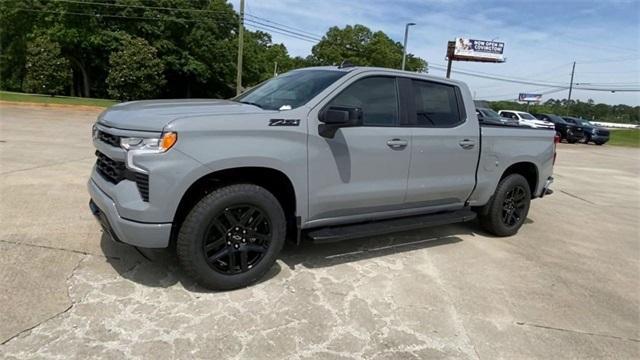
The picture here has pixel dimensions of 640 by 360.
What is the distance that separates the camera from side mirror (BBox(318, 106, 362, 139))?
3.93 m

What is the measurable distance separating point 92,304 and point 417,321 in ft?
8.08

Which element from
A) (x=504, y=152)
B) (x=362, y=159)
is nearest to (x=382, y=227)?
(x=362, y=159)

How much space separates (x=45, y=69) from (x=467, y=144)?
33588 millimetres

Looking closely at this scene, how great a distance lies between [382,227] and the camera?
4.65 metres

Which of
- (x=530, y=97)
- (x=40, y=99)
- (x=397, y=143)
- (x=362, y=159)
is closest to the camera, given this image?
(x=362, y=159)

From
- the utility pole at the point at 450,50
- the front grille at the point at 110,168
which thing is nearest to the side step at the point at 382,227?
the front grille at the point at 110,168

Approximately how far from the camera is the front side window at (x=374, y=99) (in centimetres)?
443

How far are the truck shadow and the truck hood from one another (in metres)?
1.29

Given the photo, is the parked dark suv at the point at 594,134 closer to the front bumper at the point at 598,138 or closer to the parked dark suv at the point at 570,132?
the front bumper at the point at 598,138

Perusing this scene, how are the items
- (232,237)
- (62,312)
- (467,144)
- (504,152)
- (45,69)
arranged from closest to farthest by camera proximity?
(62,312) → (232,237) → (467,144) → (504,152) → (45,69)

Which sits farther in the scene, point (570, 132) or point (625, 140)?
point (625, 140)

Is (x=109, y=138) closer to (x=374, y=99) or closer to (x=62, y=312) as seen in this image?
(x=62, y=312)

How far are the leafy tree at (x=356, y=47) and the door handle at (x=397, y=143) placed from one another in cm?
6450

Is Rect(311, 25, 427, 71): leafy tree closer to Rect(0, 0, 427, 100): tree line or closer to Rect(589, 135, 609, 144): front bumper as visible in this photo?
Rect(0, 0, 427, 100): tree line
